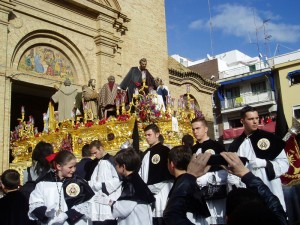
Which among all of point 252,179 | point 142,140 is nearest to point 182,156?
point 252,179

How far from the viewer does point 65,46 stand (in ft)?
43.8

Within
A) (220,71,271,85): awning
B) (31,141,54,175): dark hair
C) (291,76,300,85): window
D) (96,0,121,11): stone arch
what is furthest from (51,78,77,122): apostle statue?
(220,71,271,85): awning

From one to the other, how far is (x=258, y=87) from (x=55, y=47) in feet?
72.4

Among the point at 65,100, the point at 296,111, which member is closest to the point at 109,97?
the point at 65,100

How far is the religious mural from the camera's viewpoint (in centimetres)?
1218

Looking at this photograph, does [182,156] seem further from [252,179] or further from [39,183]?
[39,183]

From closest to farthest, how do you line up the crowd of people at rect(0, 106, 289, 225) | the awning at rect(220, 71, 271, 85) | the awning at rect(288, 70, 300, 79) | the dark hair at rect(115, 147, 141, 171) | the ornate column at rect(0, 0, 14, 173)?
the crowd of people at rect(0, 106, 289, 225) < the dark hair at rect(115, 147, 141, 171) < the ornate column at rect(0, 0, 14, 173) < the awning at rect(288, 70, 300, 79) < the awning at rect(220, 71, 271, 85)

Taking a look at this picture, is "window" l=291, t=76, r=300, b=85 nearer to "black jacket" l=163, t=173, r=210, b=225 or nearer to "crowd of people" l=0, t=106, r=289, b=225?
"crowd of people" l=0, t=106, r=289, b=225

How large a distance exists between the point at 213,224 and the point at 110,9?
1191 cm

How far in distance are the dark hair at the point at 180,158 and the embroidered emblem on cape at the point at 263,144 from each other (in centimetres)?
173

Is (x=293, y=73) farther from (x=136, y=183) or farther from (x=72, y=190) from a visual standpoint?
(x=72, y=190)

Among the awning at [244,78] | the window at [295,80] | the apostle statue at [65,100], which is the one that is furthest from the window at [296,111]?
the apostle statue at [65,100]

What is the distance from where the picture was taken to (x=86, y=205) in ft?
14.5

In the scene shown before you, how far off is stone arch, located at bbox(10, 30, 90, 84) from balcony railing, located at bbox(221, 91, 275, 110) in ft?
66.6
